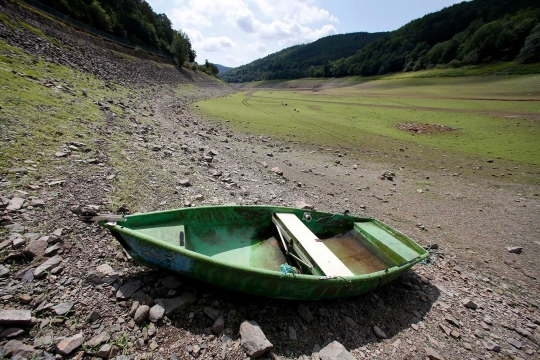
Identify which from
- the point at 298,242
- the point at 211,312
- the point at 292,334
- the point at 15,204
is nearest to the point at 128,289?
the point at 211,312

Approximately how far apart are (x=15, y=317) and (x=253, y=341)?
9.66ft

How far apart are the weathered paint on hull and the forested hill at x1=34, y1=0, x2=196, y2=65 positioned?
4910 cm

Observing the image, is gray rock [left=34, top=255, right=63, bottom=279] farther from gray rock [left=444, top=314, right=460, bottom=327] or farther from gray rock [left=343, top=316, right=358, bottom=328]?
gray rock [left=444, top=314, right=460, bottom=327]

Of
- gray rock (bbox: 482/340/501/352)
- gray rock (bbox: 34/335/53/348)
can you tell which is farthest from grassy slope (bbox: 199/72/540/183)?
gray rock (bbox: 34/335/53/348)

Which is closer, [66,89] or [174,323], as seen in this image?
[174,323]

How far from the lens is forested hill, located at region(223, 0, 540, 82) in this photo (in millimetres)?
74562

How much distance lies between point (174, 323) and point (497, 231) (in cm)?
1014

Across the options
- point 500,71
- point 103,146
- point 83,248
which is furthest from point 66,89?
point 500,71

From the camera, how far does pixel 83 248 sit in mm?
4336

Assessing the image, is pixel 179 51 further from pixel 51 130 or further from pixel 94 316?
pixel 94 316

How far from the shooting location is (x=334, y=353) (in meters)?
3.71

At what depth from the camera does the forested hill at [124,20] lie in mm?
40122

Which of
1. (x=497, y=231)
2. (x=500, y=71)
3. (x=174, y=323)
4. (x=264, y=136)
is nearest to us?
(x=174, y=323)

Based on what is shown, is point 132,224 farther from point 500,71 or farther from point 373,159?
point 500,71
